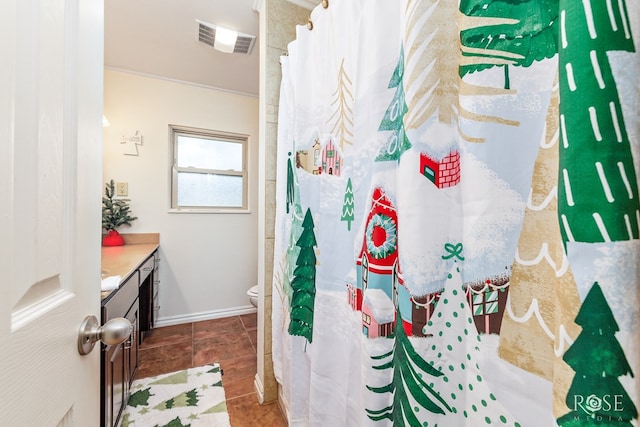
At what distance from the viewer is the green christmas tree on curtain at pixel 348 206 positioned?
0.83 m

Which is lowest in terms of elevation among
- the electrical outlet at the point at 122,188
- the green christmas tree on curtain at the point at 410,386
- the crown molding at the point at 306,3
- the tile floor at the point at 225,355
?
the tile floor at the point at 225,355

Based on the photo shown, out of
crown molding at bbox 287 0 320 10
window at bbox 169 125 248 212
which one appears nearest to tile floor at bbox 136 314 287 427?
window at bbox 169 125 248 212

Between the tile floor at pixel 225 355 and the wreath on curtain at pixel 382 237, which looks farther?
the tile floor at pixel 225 355

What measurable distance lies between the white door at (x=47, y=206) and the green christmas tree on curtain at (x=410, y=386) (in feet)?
2.08

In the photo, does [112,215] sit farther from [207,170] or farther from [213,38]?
[213,38]

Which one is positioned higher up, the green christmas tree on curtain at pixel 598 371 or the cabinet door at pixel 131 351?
the green christmas tree on curtain at pixel 598 371

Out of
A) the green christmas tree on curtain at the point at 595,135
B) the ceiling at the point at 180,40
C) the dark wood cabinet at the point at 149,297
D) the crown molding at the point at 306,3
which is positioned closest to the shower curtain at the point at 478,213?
the green christmas tree on curtain at the point at 595,135

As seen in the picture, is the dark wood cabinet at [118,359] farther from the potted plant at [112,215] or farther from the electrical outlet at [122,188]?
the electrical outlet at [122,188]

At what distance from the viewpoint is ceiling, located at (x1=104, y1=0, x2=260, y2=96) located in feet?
5.49

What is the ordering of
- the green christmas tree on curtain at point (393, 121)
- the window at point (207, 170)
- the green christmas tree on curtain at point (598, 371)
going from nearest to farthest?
the green christmas tree on curtain at point (598, 371), the green christmas tree on curtain at point (393, 121), the window at point (207, 170)

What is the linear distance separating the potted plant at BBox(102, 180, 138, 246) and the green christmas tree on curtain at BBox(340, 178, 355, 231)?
7.84 feet

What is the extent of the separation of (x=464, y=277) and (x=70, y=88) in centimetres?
83

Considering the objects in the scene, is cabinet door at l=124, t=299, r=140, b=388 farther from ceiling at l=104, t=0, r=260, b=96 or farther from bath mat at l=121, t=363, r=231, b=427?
ceiling at l=104, t=0, r=260, b=96

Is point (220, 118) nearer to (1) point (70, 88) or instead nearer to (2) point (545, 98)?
(1) point (70, 88)
